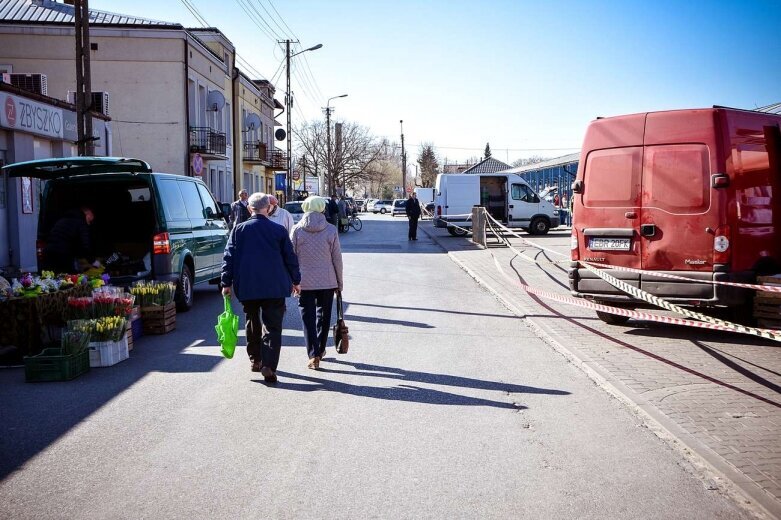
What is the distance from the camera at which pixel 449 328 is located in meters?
10.5

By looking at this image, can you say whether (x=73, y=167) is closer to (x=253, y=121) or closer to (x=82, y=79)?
(x=82, y=79)

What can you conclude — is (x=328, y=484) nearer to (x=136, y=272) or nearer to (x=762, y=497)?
(x=762, y=497)

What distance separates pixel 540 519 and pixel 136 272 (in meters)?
8.93

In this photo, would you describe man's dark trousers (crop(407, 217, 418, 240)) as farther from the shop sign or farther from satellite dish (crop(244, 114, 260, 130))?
satellite dish (crop(244, 114, 260, 130))

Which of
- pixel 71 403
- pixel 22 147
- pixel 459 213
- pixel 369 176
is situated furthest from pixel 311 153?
pixel 71 403

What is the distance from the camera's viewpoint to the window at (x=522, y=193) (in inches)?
1304

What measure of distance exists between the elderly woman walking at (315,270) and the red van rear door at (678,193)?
405 cm

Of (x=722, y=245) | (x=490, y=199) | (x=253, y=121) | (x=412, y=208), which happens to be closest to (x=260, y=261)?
(x=722, y=245)

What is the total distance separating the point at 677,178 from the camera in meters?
9.10

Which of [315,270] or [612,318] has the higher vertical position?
[315,270]

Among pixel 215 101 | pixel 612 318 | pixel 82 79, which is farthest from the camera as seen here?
pixel 215 101

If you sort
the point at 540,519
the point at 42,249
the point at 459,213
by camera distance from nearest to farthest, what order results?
1. the point at 540,519
2. the point at 42,249
3. the point at 459,213

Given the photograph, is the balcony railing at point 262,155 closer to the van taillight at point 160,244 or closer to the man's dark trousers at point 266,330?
the van taillight at point 160,244

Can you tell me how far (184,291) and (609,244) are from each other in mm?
6527
